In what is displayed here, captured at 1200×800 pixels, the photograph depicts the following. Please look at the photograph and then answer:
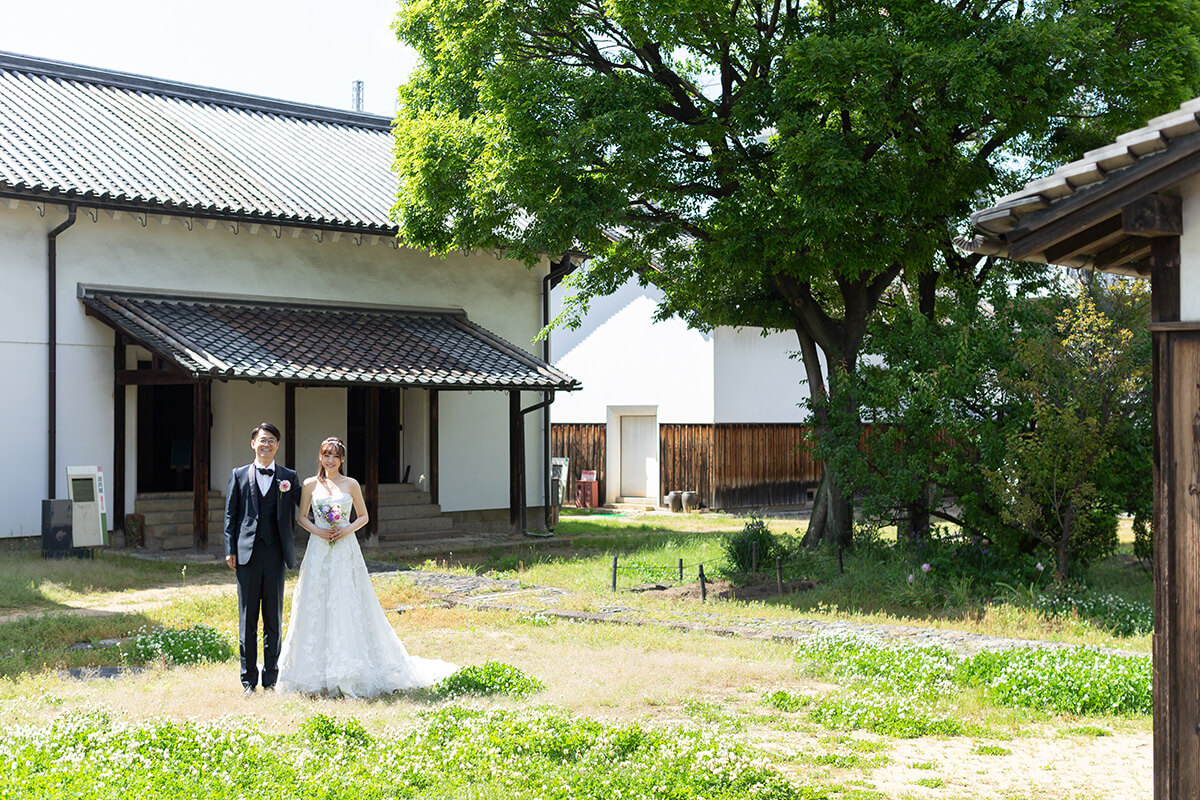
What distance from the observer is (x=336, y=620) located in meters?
8.29

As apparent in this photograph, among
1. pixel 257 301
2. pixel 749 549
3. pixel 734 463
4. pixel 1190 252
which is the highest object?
pixel 257 301

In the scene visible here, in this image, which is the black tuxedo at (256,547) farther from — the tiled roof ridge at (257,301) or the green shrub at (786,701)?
the tiled roof ridge at (257,301)

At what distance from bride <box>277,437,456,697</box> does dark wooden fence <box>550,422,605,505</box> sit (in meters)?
19.6

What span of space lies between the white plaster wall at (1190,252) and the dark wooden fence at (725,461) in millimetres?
21209

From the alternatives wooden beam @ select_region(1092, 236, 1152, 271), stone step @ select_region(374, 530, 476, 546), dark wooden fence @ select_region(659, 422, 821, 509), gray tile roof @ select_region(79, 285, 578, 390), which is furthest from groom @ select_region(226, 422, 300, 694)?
dark wooden fence @ select_region(659, 422, 821, 509)

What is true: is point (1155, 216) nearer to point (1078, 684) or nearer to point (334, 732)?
point (1078, 684)

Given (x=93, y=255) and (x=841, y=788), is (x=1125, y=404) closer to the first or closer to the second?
(x=841, y=788)

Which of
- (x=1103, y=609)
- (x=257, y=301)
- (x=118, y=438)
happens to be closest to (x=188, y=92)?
(x=257, y=301)

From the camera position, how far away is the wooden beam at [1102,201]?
4.86 metres

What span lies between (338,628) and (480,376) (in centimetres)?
1013

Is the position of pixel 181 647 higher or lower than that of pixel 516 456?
lower

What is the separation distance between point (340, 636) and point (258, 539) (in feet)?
2.87

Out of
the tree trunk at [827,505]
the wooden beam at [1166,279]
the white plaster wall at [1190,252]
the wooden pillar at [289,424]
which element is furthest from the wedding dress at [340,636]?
the wooden pillar at [289,424]

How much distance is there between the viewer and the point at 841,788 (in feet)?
19.1
